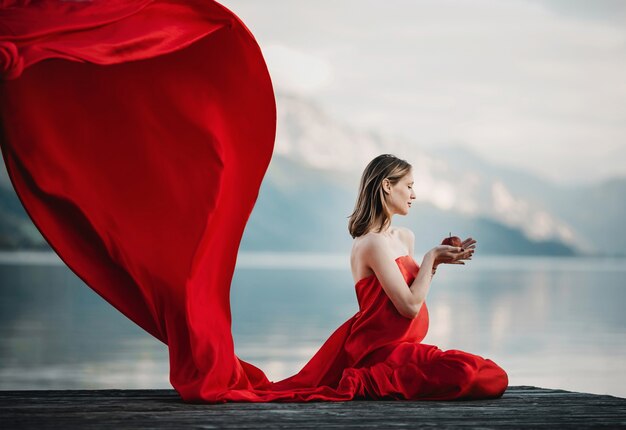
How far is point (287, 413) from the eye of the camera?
4.23 m

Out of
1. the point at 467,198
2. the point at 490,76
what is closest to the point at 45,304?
the point at 490,76

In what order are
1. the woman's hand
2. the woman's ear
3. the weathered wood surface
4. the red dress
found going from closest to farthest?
1. the weathered wood surface
2. the red dress
3. the woman's hand
4. the woman's ear

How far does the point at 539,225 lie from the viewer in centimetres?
11069

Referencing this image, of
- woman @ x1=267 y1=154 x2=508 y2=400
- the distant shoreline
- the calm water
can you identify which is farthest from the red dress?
the distant shoreline

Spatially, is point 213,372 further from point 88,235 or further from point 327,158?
point 327,158

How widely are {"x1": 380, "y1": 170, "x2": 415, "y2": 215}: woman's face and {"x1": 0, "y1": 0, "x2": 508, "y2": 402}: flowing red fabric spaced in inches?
10.0

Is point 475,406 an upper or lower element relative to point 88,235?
lower

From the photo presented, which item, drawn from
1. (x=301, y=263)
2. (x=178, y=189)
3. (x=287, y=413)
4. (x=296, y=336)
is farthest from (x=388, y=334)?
(x=301, y=263)

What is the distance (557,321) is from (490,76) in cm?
5816

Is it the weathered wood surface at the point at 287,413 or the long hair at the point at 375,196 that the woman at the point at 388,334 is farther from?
the weathered wood surface at the point at 287,413

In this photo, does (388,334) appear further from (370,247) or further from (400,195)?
(400,195)

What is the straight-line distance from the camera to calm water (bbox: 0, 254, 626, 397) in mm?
9859

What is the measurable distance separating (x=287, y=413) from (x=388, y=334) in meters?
0.85

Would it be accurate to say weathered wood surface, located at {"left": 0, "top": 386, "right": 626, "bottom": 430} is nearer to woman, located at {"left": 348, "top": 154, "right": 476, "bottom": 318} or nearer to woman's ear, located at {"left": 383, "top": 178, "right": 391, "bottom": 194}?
woman, located at {"left": 348, "top": 154, "right": 476, "bottom": 318}
